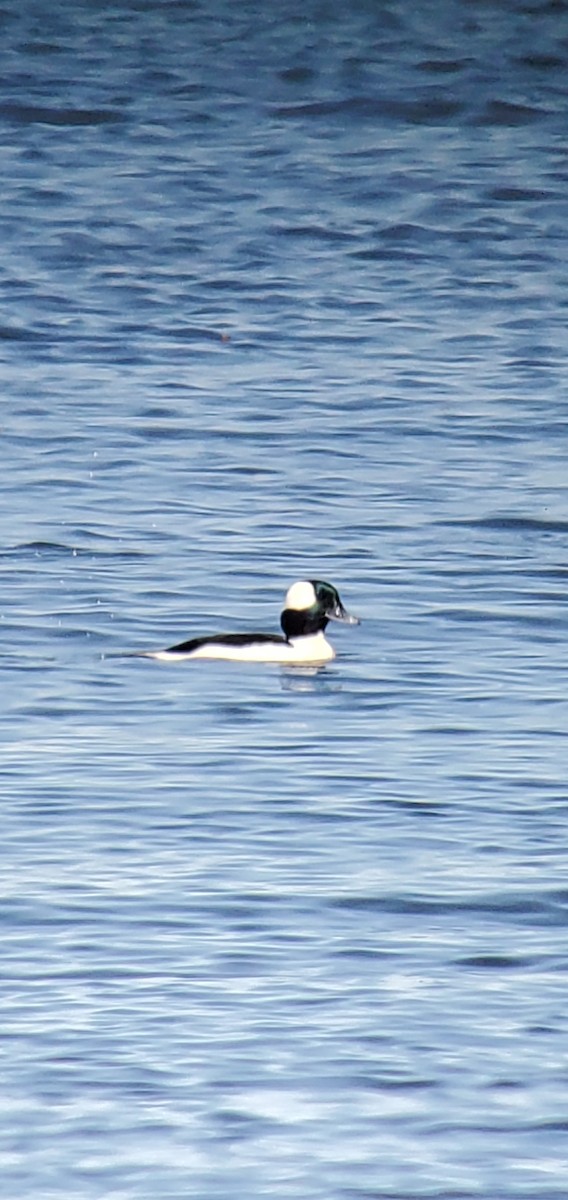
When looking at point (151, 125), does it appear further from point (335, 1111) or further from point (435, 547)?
point (335, 1111)

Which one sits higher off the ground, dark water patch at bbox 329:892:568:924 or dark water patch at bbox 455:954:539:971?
dark water patch at bbox 329:892:568:924

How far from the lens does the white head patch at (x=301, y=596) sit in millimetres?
15125

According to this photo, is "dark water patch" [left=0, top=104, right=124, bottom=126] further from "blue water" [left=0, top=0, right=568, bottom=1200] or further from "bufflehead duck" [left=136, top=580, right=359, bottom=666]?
"bufflehead duck" [left=136, top=580, right=359, bottom=666]

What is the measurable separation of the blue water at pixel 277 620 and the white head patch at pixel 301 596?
1.05ft

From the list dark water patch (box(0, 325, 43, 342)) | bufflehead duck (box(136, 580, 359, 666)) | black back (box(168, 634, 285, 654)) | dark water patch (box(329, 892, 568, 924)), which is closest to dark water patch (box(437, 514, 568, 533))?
bufflehead duck (box(136, 580, 359, 666))

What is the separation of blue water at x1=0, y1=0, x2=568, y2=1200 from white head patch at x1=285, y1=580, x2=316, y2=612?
32 centimetres

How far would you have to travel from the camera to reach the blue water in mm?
8031

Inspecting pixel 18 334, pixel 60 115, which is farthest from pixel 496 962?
pixel 60 115

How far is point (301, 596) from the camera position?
15336mm

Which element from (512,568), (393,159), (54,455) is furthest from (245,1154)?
(393,159)

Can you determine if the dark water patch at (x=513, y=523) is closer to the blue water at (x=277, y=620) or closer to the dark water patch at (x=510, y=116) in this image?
the blue water at (x=277, y=620)

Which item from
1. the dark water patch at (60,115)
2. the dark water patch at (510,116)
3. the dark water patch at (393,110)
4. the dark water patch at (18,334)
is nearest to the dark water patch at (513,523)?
the dark water patch at (18,334)

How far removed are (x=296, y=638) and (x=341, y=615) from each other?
1.00ft

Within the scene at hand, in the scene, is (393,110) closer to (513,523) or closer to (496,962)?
(513,523)
